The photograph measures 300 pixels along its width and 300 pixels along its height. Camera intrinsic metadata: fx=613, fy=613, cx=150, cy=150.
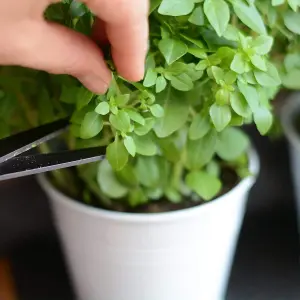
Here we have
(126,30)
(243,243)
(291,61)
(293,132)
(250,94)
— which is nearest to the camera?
(126,30)

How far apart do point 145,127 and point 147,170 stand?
113 millimetres

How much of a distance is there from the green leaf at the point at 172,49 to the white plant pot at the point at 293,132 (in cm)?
27

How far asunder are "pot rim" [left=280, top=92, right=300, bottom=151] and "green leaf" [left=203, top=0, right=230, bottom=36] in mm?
275

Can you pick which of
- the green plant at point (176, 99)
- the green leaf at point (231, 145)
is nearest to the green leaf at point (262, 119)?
the green plant at point (176, 99)

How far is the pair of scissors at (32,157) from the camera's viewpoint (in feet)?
1.61

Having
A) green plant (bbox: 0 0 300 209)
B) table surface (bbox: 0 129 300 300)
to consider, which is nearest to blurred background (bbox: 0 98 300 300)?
table surface (bbox: 0 129 300 300)

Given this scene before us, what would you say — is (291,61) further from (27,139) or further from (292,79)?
(27,139)

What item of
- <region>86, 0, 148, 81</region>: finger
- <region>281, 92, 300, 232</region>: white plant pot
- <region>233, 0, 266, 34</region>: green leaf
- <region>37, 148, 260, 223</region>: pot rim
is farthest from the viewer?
<region>281, 92, 300, 232</region>: white plant pot

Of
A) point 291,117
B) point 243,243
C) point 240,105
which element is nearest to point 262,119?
point 240,105

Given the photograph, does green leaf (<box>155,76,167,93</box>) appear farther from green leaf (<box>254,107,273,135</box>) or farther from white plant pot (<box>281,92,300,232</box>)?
white plant pot (<box>281,92,300,232</box>)

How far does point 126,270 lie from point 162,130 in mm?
180

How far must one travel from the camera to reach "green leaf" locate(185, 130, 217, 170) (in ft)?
1.87

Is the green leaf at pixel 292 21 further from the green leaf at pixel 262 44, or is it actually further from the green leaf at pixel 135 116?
the green leaf at pixel 135 116

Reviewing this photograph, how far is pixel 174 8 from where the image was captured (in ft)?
1.51
